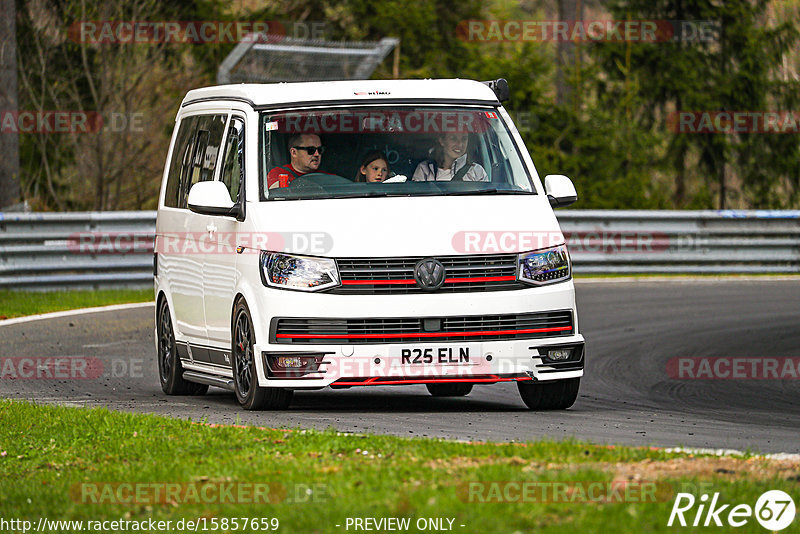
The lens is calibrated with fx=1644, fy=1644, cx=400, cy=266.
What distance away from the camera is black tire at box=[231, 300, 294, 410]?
10445 mm

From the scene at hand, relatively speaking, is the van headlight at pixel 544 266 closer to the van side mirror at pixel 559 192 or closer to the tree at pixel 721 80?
the van side mirror at pixel 559 192

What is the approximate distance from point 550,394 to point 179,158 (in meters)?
3.90

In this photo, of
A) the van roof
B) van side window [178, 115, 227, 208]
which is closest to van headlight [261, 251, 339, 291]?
the van roof

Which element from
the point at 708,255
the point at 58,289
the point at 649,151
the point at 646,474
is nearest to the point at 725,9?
the point at 649,151

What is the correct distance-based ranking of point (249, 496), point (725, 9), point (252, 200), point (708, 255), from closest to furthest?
point (249, 496) < point (252, 200) < point (708, 255) < point (725, 9)

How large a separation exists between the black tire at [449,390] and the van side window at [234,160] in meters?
2.39

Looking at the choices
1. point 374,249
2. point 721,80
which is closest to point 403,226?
point 374,249

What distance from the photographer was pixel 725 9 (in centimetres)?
3553

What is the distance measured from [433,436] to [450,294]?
136 cm

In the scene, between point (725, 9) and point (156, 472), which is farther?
point (725, 9)

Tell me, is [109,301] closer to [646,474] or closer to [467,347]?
[467,347]

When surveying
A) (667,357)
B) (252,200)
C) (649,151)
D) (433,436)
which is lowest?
(649,151)

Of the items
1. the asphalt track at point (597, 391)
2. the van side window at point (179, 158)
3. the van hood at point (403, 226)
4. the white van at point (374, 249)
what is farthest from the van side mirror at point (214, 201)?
the van side window at point (179, 158)

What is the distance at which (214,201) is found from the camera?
10727mm
